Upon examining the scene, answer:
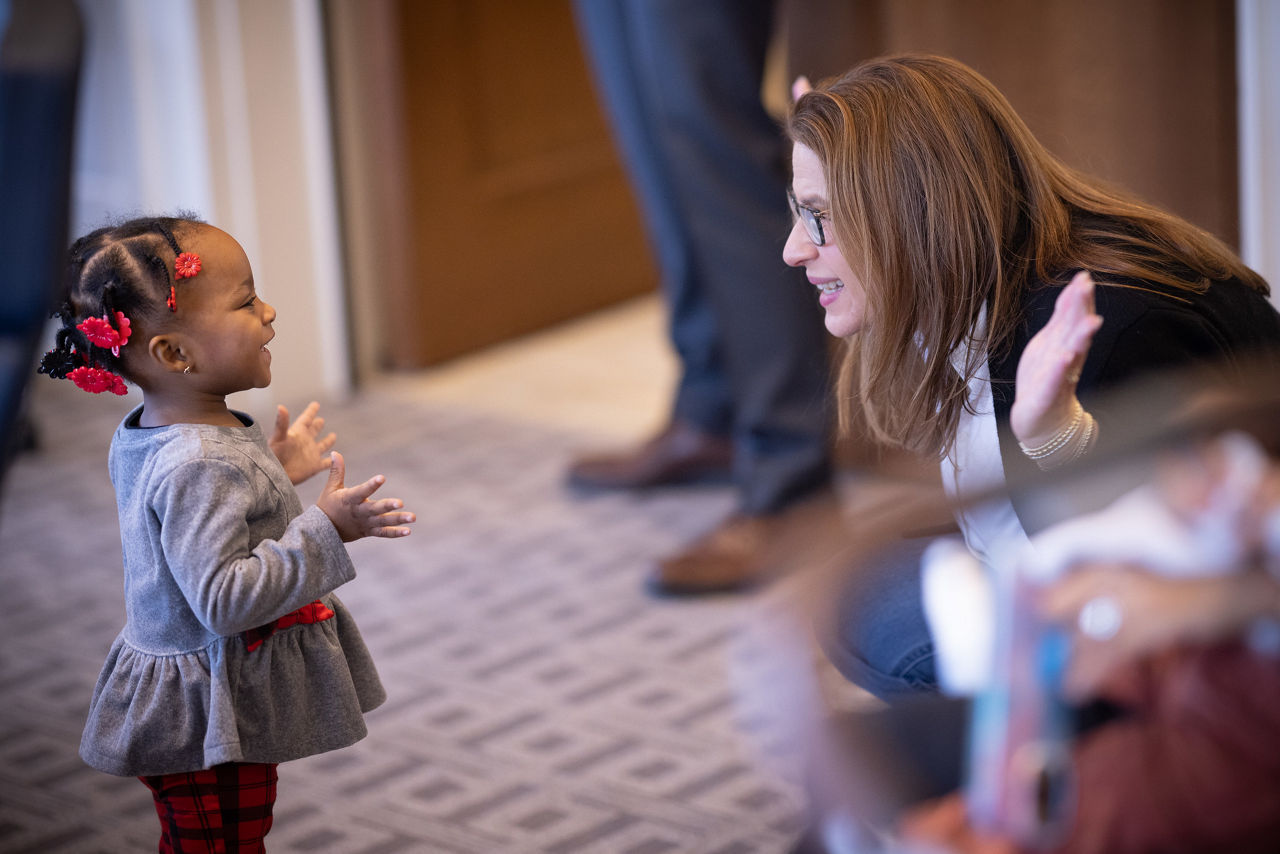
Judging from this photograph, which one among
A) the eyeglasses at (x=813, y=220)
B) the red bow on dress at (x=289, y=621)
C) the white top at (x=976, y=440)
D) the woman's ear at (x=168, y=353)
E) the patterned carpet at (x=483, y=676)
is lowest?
the patterned carpet at (x=483, y=676)

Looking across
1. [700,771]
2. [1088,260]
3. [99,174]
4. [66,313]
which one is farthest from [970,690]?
[99,174]

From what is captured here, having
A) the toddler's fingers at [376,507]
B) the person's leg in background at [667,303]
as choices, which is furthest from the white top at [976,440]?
the person's leg in background at [667,303]

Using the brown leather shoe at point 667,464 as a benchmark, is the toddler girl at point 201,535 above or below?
above

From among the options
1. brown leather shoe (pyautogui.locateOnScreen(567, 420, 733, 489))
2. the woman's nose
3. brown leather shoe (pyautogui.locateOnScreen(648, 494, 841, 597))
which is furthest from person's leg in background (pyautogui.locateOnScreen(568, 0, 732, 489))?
the woman's nose

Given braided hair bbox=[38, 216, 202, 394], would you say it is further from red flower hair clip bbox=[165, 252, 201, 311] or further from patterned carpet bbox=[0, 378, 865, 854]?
patterned carpet bbox=[0, 378, 865, 854]

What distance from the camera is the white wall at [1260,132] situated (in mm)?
2572

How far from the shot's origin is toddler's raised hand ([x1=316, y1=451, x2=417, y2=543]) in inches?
47.9

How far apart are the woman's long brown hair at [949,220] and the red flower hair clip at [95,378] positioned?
67 cm

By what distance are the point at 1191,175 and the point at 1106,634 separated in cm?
214

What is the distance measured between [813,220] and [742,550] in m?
1.31

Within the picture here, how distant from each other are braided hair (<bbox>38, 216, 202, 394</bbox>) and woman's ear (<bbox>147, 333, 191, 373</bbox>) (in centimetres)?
2

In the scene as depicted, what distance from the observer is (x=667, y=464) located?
318cm

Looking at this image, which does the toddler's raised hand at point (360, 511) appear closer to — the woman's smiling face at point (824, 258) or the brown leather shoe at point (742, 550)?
the woman's smiling face at point (824, 258)

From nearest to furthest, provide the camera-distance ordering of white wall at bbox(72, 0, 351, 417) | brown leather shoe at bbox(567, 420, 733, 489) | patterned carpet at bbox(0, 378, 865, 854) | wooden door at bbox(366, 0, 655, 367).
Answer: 1. patterned carpet at bbox(0, 378, 865, 854)
2. brown leather shoe at bbox(567, 420, 733, 489)
3. white wall at bbox(72, 0, 351, 417)
4. wooden door at bbox(366, 0, 655, 367)
